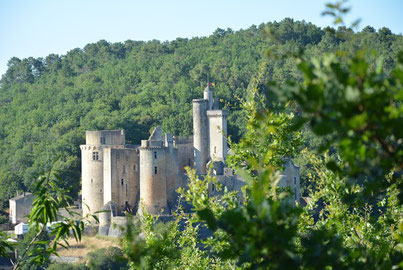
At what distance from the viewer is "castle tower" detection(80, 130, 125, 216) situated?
37.0 metres

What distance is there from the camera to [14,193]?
51.5 m

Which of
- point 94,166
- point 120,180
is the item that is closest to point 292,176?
point 120,180

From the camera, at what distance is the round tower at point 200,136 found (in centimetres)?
3784

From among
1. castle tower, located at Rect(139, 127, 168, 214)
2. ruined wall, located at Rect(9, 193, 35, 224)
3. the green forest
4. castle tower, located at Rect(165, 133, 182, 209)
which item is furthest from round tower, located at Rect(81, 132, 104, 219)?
ruined wall, located at Rect(9, 193, 35, 224)

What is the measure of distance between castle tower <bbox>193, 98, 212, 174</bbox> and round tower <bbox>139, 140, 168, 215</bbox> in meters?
3.19

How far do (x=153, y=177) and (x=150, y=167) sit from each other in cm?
54

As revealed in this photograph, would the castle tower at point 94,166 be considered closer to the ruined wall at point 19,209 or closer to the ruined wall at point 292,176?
the ruined wall at point 19,209

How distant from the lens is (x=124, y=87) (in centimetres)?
7506

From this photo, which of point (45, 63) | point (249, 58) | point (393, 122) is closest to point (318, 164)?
point (393, 122)

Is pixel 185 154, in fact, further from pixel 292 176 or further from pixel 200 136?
pixel 292 176

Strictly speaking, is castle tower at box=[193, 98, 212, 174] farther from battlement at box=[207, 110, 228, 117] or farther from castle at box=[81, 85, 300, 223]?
battlement at box=[207, 110, 228, 117]

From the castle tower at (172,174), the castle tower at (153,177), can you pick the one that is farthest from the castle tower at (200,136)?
the castle tower at (153,177)

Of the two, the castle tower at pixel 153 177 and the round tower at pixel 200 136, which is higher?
the round tower at pixel 200 136

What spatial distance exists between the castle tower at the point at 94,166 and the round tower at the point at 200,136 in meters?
4.62
